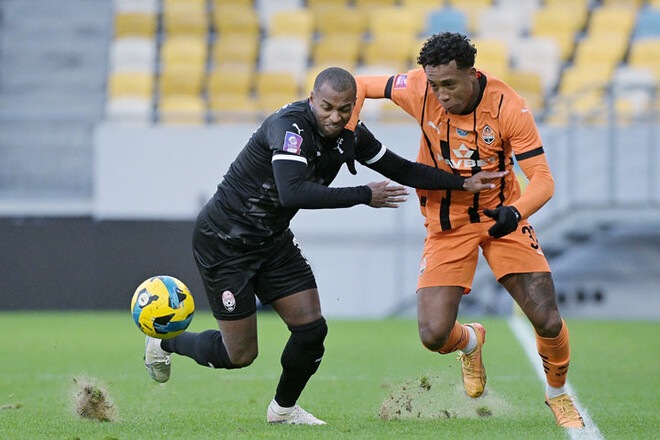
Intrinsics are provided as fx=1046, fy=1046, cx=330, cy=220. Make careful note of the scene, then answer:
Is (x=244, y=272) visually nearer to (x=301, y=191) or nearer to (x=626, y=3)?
(x=301, y=191)

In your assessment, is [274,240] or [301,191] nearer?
[301,191]

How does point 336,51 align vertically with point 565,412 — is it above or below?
above

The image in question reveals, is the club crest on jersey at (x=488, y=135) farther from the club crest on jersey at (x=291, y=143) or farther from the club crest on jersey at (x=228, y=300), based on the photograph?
the club crest on jersey at (x=228, y=300)

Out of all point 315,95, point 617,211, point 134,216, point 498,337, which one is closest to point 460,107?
point 315,95

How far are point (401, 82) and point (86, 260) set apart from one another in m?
9.86

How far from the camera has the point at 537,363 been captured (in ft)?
31.4

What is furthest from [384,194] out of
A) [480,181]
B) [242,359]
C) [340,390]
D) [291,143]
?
[340,390]

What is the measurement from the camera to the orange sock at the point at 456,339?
6.33m

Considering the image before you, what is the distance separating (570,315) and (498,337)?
169 inches

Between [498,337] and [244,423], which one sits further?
[498,337]

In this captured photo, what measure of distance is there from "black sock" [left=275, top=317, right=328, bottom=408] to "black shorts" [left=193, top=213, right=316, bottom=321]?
0.23 metres

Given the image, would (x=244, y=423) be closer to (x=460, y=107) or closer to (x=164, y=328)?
(x=164, y=328)

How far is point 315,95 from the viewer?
18.3 ft

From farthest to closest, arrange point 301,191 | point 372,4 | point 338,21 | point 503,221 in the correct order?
1. point 372,4
2. point 338,21
3. point 503,221
4. point 301,191
